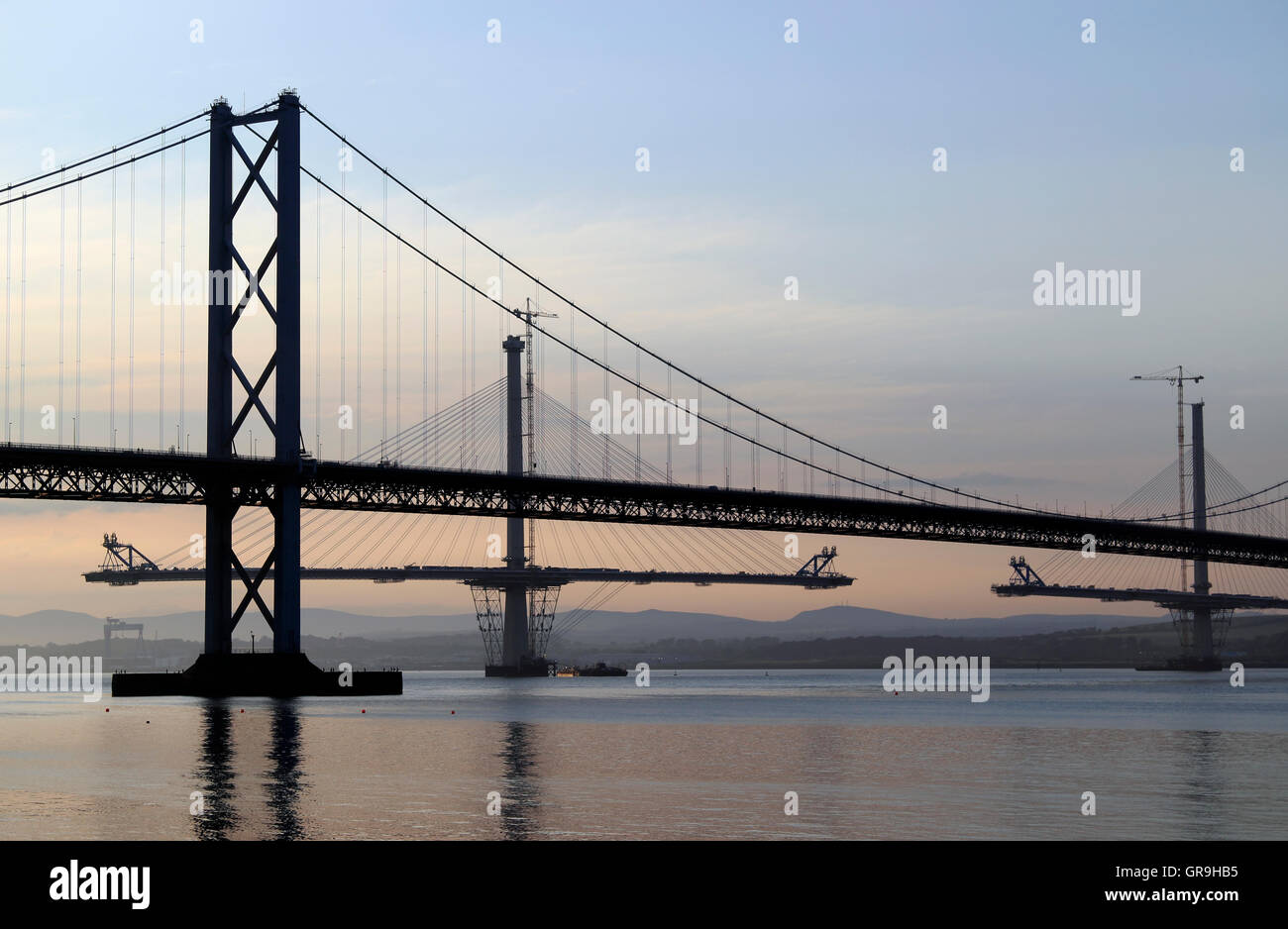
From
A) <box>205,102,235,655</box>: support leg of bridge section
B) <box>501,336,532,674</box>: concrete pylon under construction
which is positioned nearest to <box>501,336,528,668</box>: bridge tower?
<box>501,336,532,674</box>: concrete pylon under construction

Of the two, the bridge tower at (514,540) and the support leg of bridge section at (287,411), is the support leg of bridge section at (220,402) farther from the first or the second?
the bridge tower at (514,540)

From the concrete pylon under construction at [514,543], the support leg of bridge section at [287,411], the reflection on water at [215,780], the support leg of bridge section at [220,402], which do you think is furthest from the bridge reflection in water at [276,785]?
the concrete pylon under construction at [514,543]

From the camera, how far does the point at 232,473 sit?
64688 millimetres

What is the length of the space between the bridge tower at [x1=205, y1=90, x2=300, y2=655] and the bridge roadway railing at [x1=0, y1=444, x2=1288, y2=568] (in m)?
1.12

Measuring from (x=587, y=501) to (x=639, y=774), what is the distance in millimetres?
48668

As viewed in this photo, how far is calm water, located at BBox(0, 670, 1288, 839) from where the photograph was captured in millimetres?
25078

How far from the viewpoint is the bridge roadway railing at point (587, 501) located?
63062 millimetres

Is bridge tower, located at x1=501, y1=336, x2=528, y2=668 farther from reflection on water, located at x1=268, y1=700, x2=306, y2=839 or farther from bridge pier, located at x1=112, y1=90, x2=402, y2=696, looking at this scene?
reflection on water, located at x1=268, y1=700, x2=306, y2=839

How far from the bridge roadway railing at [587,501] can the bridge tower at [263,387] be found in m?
1.12

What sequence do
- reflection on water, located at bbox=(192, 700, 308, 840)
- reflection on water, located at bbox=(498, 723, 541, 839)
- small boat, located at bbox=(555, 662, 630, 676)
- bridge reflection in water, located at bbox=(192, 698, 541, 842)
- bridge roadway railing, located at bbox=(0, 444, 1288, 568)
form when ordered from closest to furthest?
bridge reflection in water, located at bbox=(192, 698, 541, 842), reflection on water, located at bbox=(192, 700, 308, 840), reflection on water, located at bbox=(498, 723, 541, 839), bridge roadway railing, located at bbox=(0, 444, 1288, 568), small boat, located at bbox=(555, 662, 630, 676)

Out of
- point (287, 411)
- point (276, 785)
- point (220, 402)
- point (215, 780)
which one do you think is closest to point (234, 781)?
point (215, 780)
